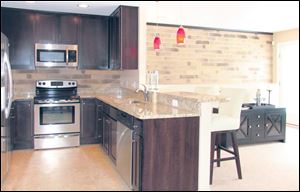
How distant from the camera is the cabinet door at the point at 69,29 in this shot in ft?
16.1

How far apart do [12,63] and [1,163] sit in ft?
7.08

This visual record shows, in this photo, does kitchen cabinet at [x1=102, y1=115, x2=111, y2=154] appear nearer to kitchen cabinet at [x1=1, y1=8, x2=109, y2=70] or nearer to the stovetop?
the stovetop

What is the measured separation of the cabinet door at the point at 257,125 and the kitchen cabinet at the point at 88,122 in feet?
8.64

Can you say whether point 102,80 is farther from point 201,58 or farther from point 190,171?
point 190,171

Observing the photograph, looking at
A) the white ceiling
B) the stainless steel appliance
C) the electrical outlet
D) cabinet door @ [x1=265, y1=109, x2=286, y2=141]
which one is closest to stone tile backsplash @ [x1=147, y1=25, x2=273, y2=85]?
the white ceiling

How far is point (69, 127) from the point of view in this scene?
4.83 metres

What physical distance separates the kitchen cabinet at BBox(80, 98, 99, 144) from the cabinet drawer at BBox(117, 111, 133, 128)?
5.33 ft

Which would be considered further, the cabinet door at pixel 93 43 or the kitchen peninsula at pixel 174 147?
the cabinet door at pixel 93 43

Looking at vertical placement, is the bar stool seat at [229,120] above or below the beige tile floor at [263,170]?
above

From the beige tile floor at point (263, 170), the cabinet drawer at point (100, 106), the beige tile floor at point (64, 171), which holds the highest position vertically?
the cabinet drawer at point (100, 106)

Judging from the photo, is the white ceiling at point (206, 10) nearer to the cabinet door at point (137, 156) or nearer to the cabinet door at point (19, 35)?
the cabinet door at point (19, 35)

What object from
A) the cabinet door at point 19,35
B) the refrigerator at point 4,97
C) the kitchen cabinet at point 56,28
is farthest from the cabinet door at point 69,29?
the refrigerator at point 4,97

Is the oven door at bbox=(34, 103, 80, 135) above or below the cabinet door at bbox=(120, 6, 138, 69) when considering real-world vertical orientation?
below

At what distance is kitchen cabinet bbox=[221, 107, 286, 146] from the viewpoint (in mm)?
4859
